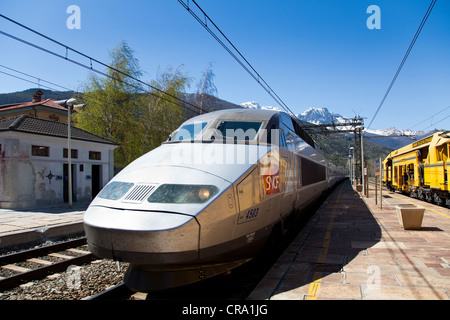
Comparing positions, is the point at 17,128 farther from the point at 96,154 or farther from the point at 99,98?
the point at 99,98

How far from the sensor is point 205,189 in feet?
11.9

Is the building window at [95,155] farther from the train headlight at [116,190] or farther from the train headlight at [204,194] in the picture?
the train headlight at [204,194]

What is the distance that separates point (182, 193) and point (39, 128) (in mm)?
15595

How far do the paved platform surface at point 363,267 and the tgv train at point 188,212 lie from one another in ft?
2.30

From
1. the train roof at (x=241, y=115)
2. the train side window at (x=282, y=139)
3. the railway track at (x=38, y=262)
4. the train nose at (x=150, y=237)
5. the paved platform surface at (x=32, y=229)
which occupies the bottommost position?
the railway track at (x=38, y=262)

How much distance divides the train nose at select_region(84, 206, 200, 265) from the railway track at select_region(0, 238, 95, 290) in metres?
2.73

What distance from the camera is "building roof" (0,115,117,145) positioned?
1480 cm

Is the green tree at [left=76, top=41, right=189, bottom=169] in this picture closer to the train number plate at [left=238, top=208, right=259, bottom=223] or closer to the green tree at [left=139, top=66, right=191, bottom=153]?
the green tree at [left=139, top=66, right=191, bottom=153]

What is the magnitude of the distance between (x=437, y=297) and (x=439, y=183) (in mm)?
11400

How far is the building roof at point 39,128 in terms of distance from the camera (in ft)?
48.5

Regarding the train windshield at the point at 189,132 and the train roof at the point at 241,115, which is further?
the train roof at the point at 241,115

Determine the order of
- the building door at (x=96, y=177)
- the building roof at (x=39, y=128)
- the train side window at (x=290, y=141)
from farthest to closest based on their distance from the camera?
the building door at (x=96, y=177) → the building roof at (x=39, y=128) → the train side window at (x=290, y=141)

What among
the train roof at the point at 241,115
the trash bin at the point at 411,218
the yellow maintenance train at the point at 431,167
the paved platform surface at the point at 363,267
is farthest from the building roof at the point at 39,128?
the yellow maintenance train at the point at 431,167

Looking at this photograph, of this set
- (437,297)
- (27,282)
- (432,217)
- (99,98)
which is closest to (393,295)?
(437,297)
